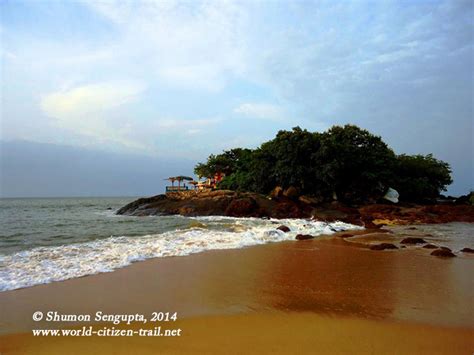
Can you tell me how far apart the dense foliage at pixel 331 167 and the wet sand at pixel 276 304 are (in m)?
19.1

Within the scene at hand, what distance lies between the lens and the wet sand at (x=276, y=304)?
12.6 ft

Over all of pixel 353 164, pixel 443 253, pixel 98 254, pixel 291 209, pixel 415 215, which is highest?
pixel 353 164

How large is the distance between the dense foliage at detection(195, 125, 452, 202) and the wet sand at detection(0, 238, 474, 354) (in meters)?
19.1

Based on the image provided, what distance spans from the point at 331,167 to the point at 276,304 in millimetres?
22586

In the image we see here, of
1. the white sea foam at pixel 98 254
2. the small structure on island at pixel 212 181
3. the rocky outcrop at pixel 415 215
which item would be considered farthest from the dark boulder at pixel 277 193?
the small structure on island at pixel 212 181

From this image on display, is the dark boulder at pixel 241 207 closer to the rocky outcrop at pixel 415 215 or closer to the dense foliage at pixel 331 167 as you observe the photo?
the dense foliage at pixel 331 167

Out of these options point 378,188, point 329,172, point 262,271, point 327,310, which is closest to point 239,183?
point 329,172

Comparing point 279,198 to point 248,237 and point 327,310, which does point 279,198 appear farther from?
point 327,310

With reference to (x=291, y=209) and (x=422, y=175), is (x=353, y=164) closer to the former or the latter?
(x=291, y=209)

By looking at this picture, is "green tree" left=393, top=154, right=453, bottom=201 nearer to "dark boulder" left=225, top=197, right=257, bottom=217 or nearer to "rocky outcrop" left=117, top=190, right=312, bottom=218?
"rocky outcrop" left=117, top=190, right=312, bottom=218

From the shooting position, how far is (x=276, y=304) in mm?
5125

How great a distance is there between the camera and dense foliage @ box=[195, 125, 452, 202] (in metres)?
27.5

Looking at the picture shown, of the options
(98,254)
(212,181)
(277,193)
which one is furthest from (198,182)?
(98,254)

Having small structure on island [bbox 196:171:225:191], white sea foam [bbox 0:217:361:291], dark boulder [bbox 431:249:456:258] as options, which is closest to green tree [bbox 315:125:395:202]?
white sea foam [bbox 0:217:361:291]
